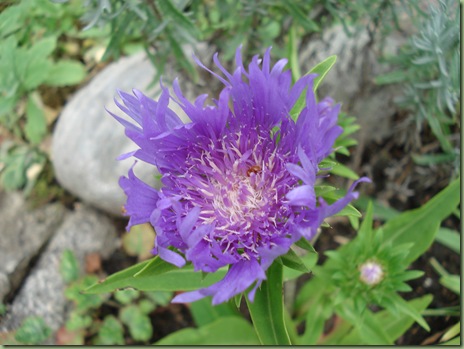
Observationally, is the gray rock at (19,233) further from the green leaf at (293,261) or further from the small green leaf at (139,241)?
the green leaf at (293,261)

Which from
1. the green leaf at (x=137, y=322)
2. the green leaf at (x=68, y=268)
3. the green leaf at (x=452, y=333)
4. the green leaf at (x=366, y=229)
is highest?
the green leaf at (x=366, y=229)

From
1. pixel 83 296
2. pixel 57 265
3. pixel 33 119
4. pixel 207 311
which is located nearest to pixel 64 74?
pixel 33 119

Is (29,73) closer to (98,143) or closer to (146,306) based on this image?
(98,143)

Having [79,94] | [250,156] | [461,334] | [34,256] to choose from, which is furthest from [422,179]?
[34,256]

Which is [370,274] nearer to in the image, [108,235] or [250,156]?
[250,156]

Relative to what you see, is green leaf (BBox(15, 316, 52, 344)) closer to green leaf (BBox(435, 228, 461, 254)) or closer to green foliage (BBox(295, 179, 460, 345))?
green foliage (BBox(295, 179, 460, 345))

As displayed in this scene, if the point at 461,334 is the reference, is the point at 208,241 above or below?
above

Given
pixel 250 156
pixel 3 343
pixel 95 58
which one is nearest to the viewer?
pixel 250 156

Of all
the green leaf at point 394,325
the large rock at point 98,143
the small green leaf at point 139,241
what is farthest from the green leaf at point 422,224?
the small green leaf at point 139,241
